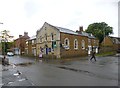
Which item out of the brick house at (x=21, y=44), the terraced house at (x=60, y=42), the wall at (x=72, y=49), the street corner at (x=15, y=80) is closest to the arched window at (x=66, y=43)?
the terraced house at (x=60, y=42)

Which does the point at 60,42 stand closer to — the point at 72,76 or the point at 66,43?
the point at 66,43

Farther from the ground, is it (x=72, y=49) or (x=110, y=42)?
(x=110, y=42)

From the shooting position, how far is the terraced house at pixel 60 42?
49.3 metres

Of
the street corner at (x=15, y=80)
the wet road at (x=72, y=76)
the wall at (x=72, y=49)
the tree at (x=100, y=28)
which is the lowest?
the street corner at (x=15, y=80)

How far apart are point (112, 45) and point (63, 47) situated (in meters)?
28.5

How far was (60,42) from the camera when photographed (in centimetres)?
4888

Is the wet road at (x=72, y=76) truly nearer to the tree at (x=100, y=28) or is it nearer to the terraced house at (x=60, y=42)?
the terraced house at (x=60, y=42)

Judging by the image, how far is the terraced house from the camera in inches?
1943

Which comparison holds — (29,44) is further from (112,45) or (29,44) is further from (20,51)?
A: (112,45)

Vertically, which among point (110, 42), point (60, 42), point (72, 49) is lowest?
point (72, 49)

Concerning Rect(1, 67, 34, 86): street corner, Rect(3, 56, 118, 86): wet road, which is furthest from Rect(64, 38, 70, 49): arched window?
Rect(1, 67, 34, 86): street corner

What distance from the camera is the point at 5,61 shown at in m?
35.1

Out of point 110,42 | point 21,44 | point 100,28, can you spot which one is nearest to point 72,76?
point 110,42

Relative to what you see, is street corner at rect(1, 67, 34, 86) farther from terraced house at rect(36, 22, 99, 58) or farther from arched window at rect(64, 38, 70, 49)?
arched window at rect(64, 38, 70, 49)
